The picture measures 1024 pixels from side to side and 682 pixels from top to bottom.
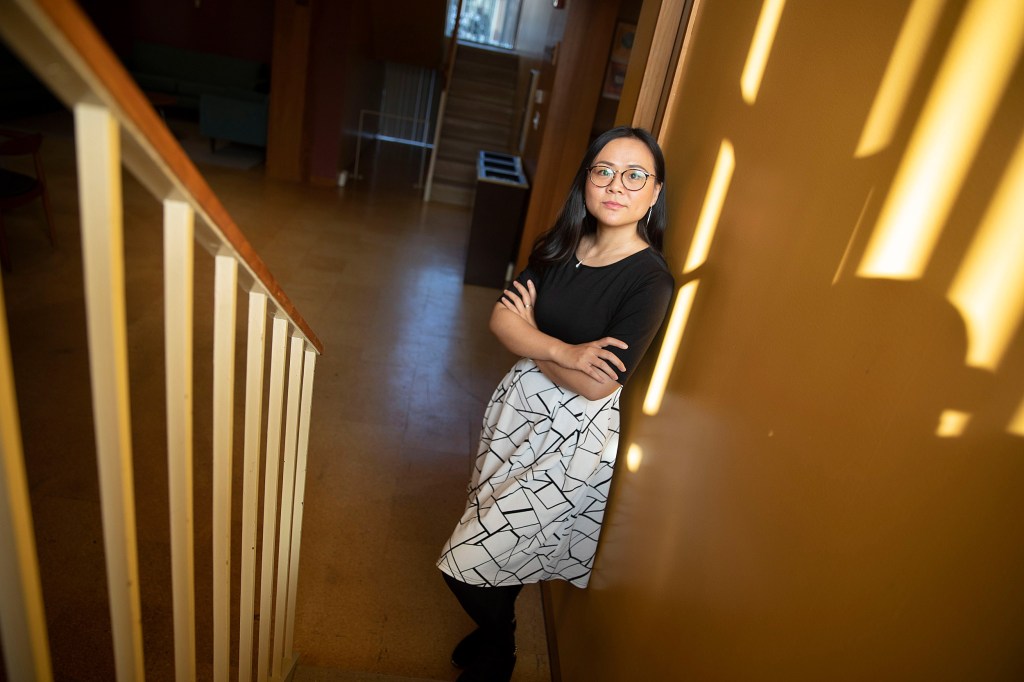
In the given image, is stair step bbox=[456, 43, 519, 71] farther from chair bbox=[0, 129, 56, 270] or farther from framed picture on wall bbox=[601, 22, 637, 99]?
chair bbox=[0, 129, 56, 270]

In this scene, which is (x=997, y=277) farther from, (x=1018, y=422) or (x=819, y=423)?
(x=819, y=423)

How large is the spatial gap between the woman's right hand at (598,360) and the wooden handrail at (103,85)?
3.28ft

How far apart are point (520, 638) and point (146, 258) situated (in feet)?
13.4

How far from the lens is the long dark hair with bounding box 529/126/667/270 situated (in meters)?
1.89

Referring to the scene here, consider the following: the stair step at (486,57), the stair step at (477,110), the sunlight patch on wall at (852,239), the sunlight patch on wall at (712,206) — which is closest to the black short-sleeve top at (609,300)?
the sunlight patch on wall at (712,206)

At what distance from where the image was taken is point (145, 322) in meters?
4.21

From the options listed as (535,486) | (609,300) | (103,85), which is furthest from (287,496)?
(103,85)

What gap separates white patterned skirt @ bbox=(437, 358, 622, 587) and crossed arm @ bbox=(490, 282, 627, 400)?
120 millimetres

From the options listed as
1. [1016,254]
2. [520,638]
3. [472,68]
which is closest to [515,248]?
[520,638]

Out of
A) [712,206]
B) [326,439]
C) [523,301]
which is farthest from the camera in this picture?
[326,439]

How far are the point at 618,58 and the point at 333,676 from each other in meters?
4.66

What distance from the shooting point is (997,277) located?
2.59ft

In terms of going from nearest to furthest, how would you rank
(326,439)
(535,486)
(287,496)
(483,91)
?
(287,496) → (535,486) → (326,439) → (483,91)

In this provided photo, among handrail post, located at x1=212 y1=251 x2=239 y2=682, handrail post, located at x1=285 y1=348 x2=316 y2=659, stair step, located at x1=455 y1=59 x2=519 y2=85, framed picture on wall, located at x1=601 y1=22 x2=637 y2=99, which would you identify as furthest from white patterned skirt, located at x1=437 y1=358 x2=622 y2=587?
stair step, located at x1=455 y1=59 x2=519 y2=85
